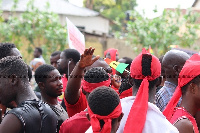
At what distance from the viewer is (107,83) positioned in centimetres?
387

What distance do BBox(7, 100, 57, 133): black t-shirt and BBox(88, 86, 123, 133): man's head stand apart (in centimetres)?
63

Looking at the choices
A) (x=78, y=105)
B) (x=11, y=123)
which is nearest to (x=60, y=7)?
(x=78, y=105)

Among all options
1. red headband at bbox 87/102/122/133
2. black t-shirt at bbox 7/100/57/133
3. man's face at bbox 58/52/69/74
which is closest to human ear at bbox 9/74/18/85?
black t-shirt at bbox 7/100/57/133

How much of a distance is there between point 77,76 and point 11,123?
94cm

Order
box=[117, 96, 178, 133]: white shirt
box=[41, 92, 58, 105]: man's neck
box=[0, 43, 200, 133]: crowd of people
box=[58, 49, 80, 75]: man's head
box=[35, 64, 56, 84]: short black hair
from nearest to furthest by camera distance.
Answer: box=[0, 43, 200, 133]: crowd of people, box=[117, 96, 178, 133]: white shirt, box=[41, 92, 58, 105]: man's neck, box=[35, 64, 56, 84]: short black hair, box=[58, 49, 80, 75]: man's head

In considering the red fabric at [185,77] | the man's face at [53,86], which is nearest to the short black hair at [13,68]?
the man's face at [53,86]

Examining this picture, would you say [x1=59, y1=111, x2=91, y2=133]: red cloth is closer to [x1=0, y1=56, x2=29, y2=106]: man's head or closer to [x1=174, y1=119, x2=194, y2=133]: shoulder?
[x1=0, y1=56, x2=29, y2=106]: man's head

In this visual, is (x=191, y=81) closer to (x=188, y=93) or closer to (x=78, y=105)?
(x=188, y=93)

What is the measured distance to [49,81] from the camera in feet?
15.7

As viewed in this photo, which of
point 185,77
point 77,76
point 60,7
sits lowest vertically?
point 60,7

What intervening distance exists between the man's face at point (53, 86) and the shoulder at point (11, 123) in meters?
1.52

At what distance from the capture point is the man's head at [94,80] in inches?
149

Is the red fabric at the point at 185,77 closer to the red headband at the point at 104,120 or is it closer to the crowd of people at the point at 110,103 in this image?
the crowd of people at the point at 110,103

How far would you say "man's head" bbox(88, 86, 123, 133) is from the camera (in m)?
2.78
